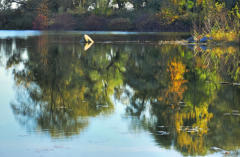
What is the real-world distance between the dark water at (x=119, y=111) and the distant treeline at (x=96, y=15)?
43.7 m

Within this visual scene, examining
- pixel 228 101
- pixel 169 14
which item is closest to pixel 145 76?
pixel 228 101

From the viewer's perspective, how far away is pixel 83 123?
7867 mm

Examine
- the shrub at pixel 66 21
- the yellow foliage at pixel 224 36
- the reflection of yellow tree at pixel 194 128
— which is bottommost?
the reflection of yellow tree at pixel 194 128

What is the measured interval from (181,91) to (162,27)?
5132 centimetres

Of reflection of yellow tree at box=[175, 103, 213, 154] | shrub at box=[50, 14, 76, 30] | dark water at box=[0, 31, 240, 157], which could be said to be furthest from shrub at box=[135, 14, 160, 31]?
reflection of yellow tree at box=[175, 103, 213, 154]

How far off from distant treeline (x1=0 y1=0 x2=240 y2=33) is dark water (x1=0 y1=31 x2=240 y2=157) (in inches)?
1719

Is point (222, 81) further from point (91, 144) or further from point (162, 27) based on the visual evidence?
point (162, 27)

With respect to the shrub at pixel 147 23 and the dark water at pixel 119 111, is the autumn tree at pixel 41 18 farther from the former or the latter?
the dark water at pixel 119 111

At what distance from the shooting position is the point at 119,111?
900 centimetres

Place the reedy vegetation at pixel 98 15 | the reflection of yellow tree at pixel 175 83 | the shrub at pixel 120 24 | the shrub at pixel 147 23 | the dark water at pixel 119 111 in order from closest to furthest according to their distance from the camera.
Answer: the dark water at pixel 119 111 < the reflection of yellow tree at pixel 175 83 < the reedy vegetation at pixel 98 15 < the shrub at pixel 147 23 < the shrub at pixel 120 24

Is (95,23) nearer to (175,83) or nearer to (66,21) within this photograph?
(66,21)

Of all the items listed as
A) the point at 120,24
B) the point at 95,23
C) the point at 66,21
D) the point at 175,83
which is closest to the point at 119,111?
the point at 175,83

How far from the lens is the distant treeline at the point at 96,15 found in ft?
197

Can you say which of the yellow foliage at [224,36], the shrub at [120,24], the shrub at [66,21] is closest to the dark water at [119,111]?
the yellow foliage at [224,36]
